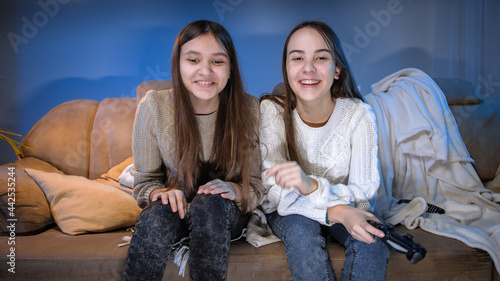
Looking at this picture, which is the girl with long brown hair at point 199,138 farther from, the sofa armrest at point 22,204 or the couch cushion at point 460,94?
the couch cushion at point 460,94

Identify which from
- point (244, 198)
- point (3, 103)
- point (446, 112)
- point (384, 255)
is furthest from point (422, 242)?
point (3, 103)

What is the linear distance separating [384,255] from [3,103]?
80.5 inches

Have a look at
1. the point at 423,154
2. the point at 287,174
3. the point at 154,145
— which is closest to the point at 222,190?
the point at 287,174

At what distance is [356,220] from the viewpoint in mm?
931

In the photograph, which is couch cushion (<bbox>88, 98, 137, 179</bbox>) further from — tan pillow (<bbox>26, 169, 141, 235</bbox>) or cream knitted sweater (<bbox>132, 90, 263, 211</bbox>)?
cream knitted sweater (<bbox>132, 90, 263, 211</bbox>)

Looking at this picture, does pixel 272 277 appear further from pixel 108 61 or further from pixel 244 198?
pixel 108 61

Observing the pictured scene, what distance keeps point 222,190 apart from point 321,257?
32 centimetres

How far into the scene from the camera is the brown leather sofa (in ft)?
3.52

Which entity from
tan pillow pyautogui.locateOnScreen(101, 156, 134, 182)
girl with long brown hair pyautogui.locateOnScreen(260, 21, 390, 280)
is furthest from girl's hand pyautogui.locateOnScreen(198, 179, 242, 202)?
tan pillow pyautogui.locateOnScreen(101, 156, 134, 182)

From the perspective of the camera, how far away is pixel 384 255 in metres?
0.98

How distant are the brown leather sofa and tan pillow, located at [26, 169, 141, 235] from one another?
17 millimetres

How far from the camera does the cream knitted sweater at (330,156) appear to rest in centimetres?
109

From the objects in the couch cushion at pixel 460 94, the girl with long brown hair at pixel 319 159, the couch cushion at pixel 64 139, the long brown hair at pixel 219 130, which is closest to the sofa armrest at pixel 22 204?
the couch cushion at pixel 64 139

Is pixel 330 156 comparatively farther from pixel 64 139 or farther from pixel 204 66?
pixel 64 139
